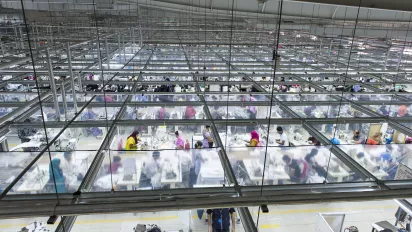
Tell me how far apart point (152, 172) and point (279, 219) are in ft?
11.5

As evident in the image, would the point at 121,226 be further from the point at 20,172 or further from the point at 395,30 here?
the point at 395,30

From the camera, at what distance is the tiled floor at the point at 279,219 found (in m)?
5.50

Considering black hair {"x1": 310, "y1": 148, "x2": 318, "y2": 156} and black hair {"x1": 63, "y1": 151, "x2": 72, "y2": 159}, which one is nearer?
black hair {"x1": 63, "y1": 151, "x2": 72, "y2": 159}

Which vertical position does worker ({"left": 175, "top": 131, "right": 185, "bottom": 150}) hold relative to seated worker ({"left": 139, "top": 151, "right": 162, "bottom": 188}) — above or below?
below

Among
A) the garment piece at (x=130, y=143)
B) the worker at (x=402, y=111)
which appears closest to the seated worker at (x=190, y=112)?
the garment piece at (x=130, y=143)

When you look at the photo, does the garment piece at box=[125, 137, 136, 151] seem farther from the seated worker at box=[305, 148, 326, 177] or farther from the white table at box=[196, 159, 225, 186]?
the seated worker at box=[305, 148, 326, 177]

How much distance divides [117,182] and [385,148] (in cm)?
370

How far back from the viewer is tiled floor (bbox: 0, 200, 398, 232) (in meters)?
5.50

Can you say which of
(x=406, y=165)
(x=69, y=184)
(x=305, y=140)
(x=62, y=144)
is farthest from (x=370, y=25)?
(x=69, y=184)

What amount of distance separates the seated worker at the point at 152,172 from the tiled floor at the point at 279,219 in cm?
178

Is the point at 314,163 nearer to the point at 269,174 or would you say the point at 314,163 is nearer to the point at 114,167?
the point at 269,174

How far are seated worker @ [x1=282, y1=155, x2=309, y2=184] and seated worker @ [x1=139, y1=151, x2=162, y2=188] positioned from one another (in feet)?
5.49

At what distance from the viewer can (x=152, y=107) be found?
7141 millimetres

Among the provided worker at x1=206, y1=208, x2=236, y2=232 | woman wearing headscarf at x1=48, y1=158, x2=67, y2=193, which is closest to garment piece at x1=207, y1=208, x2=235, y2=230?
worker at x1=206, y1=208, x2=236, y2=232
